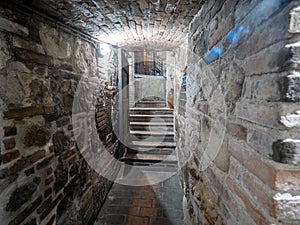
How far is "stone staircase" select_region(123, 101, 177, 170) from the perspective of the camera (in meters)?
3.43

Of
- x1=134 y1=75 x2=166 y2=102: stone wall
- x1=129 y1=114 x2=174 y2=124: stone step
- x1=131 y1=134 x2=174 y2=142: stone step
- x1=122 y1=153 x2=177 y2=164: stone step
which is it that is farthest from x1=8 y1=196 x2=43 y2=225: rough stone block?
x1=134 y1=75 x2=166 y2=102: stone wall

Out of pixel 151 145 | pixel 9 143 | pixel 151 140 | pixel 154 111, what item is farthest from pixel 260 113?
pixel 154 111

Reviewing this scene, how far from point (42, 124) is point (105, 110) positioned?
4.59 ft

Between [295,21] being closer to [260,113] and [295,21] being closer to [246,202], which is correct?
[260,113]

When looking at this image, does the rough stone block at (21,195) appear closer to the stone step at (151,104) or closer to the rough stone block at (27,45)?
the rough stone block at (27,45)

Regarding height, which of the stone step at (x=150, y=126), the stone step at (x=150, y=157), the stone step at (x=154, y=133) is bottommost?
the stone step at (x=150, y=157)

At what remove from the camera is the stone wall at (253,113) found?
1.57 feet

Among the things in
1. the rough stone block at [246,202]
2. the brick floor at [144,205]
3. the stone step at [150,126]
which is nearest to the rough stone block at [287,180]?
the rough stone block at [246,202]

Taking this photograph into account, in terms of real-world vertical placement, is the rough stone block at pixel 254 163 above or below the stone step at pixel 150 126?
above

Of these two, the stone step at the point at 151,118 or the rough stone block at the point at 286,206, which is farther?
the stone step at the point at 151,118

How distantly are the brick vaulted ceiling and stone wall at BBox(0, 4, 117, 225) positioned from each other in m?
0.13

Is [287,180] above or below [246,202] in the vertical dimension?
above

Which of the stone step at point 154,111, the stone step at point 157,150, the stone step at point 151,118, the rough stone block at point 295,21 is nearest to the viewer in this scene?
the rough stone block at point 295,21

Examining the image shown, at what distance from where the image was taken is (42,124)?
1.23 metres
